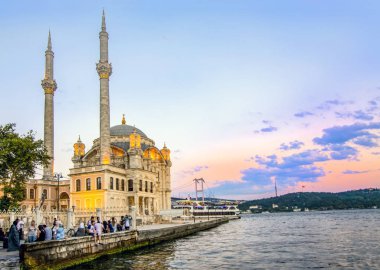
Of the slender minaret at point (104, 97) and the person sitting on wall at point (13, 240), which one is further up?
the slender minaret at point (104, 97)

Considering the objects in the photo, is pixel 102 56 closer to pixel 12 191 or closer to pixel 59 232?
pixel 12 191

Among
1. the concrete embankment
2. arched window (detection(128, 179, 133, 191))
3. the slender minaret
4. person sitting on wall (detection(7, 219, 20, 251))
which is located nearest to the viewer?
the concrete embankment

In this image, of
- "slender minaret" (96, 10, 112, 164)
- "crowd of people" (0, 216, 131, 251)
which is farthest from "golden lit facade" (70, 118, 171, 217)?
"crowd of people" (0, 216, 131, 251)

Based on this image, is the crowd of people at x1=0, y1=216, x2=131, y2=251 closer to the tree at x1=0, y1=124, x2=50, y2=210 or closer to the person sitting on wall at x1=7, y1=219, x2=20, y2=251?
the person sitting on wall at x1=7, y1=219, x2=20, y2=251

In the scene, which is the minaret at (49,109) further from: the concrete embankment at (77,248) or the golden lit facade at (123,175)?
the concrete embankment at (77,248)

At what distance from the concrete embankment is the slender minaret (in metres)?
21.2

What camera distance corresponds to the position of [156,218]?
192 ft

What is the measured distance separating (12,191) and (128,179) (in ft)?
70.3

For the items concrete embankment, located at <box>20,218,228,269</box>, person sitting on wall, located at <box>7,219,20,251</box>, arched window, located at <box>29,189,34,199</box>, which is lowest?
concrete embankment, located at <box>20,218,228,269</box>

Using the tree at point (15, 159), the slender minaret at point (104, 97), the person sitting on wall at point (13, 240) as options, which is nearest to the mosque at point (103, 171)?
the slender minaret at point (104, 97)

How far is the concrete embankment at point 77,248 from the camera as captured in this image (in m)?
18.2

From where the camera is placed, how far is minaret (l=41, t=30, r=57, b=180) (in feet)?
199

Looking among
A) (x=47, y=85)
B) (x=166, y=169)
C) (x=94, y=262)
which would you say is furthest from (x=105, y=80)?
(x=94, y=262)

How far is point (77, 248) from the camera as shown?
22.6m
